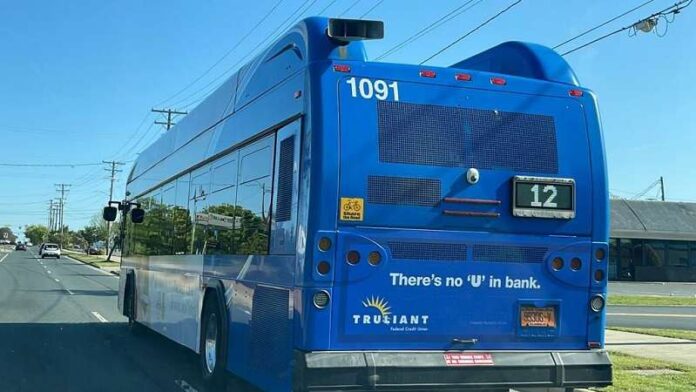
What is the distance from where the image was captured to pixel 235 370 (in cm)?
712

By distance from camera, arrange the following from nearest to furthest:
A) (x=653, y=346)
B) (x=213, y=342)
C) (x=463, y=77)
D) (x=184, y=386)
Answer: (x=463, y=77) → (x=213, y=342) → (x=184, y=386) → (x=653, y=346)

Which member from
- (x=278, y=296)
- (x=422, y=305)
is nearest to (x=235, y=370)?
(x=278, y=296)

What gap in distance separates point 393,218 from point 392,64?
51.5 inches

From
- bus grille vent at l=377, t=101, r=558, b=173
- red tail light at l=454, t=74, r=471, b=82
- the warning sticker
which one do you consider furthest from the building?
the warning sticker

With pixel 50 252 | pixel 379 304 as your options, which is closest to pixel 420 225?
pixel 379 304

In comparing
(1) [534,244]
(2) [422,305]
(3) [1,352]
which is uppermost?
(1) [534,244]

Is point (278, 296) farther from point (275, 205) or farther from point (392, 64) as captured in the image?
point (392, 64)

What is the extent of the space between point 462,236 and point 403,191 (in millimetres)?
630

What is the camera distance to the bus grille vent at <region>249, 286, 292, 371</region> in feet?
19.1

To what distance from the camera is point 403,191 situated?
230 inches

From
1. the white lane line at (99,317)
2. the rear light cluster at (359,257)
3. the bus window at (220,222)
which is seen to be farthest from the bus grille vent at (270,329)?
the white lane line at (99,317)

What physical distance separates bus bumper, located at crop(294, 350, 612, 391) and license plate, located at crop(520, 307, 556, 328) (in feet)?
0.78

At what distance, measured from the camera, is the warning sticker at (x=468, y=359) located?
577 centimetres

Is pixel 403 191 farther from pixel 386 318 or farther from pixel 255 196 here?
pixel 255 196
